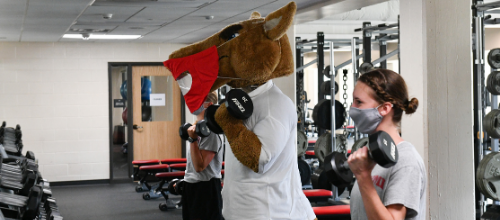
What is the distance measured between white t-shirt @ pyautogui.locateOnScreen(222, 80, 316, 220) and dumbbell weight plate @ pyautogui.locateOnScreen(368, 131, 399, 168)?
68 centimetres

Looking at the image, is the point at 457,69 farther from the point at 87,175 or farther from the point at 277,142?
the point at 87,175

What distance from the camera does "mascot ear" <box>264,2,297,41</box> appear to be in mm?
2168

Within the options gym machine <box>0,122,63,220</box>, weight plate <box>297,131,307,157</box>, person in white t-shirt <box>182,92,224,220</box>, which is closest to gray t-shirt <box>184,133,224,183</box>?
person in white t-shirt <box>182,92,224,220</box>

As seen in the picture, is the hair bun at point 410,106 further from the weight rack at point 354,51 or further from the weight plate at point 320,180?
the weight plate at point 320,180

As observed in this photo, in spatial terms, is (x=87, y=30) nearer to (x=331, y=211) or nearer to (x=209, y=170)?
(x=209, y=170)

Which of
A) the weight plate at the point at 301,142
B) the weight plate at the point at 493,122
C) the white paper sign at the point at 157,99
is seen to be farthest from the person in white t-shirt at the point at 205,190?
the white paper sign at the point at 157,99

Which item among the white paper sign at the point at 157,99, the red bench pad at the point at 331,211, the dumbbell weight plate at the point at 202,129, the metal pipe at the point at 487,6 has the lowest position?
the red bench pad at the point at 331,211

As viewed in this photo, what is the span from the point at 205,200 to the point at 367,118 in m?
2.12

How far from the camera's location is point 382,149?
133 cm

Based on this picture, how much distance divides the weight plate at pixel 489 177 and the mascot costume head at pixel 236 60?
2.52 metres

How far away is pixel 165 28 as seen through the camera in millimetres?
6891

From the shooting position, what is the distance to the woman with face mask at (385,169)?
4.82 feet

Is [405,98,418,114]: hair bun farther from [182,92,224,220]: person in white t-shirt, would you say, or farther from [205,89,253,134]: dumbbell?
[182,92,224,220]: person in white t-shirt

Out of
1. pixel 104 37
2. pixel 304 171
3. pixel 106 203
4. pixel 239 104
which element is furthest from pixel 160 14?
pixel 239 104
